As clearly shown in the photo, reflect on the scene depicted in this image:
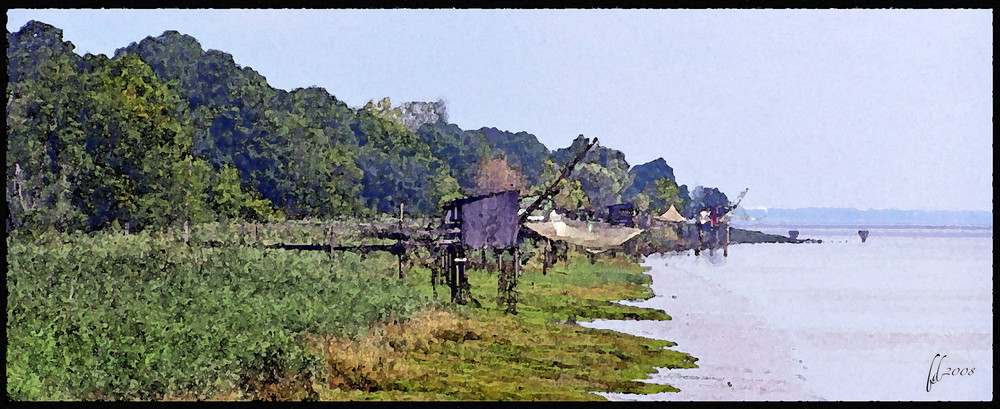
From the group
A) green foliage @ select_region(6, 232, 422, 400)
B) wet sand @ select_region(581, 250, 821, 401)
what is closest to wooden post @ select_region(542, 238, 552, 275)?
wet sand @ select_region(581, 250, 821, 401)

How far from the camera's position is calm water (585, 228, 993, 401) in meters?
18.8

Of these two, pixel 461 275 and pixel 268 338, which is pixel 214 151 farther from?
pixel 268 338

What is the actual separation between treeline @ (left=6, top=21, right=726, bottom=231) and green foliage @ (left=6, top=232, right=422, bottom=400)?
10714 millimetres

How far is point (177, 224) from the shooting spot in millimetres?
40344

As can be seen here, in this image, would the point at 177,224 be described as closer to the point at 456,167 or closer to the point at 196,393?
the point at 196,393

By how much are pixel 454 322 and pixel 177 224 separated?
71.8ft

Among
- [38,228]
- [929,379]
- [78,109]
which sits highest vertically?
[78,109]

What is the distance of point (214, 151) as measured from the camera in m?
64.6

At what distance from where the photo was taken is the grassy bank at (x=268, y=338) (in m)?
13.7

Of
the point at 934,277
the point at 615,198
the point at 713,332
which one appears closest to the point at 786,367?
the point at 713,332

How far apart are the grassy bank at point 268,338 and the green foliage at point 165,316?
0.10 ft
